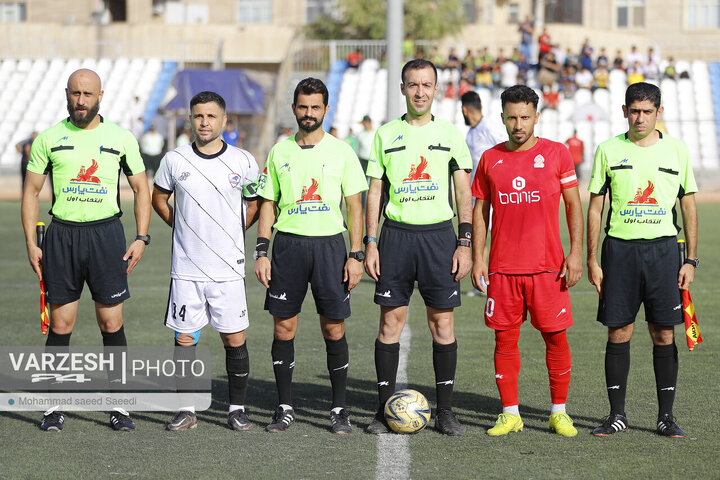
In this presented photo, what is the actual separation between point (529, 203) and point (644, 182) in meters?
0.67

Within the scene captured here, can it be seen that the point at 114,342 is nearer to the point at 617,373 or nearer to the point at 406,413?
the point at 406,413

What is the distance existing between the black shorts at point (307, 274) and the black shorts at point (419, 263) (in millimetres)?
254

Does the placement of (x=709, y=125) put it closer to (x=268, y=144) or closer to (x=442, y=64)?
(x=442, y=64)

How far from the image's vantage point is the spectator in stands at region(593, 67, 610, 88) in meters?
34.2

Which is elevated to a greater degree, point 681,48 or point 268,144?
point 681,48

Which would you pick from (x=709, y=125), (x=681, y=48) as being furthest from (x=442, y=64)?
(x=681, y=48)

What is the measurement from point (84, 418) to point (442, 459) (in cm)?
240

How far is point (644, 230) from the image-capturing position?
587cm

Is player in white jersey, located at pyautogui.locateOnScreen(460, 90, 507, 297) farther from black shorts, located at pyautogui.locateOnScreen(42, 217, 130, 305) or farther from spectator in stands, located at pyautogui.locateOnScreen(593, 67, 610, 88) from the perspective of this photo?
spectator in stands, located at pyautogui.locateOnScreen(593, 67, 610, 88)

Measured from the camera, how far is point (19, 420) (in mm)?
6391

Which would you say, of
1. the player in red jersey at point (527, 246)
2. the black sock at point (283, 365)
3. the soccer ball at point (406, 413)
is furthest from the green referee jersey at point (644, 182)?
the black sock at point (283, 365)

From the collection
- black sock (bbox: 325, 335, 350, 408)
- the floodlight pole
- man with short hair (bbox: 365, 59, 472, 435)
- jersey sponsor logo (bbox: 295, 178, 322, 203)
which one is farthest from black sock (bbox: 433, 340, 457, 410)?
the floodlight pole

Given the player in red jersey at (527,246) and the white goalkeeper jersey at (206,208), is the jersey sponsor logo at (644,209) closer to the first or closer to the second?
the player in red jersey at (527,246)

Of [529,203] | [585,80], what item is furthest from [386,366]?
[585,80]
